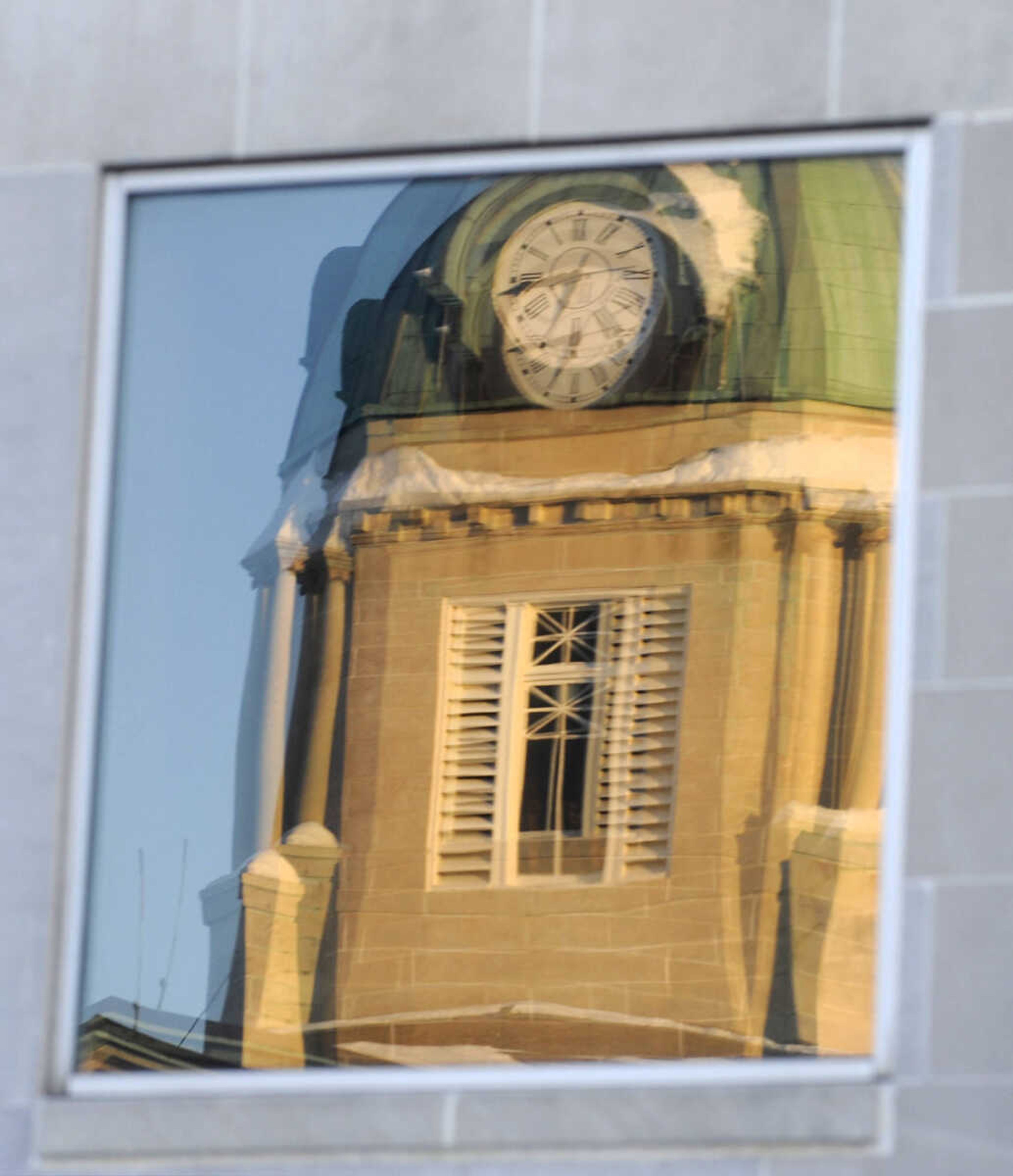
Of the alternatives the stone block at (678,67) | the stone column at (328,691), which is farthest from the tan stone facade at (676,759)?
the stone block at (678,67)

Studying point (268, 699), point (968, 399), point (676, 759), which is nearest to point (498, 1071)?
point (968, 399)

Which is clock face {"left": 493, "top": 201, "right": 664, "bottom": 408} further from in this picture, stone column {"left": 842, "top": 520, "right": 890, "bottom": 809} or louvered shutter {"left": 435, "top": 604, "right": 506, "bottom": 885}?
stone column {"left": 842, "top": 520, "right": 890, "bottom": 809}

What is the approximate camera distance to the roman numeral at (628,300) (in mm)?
11422

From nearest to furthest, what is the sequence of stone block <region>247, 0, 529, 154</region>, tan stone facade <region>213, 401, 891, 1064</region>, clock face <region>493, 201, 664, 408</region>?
1. stone block <region>247, 0, 529, 154</region>
2. tan stone facade <region>213, 401, 891, 1064</region>
3. clock face <region>493, 201, 664, 408</region>

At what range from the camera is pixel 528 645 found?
12156mm

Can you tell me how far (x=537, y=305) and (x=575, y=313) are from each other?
0.35m

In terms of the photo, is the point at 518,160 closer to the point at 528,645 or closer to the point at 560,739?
the point at 560,739

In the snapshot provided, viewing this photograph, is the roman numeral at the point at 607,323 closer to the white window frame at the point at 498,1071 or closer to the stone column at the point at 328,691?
the stone column at the point at 328,691

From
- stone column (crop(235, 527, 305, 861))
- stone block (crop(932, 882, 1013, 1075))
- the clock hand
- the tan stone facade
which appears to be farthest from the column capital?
stone block (crop(932, 882, 1013, 1075))

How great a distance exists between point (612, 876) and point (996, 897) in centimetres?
718

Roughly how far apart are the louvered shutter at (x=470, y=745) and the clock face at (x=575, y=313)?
1.30 meters

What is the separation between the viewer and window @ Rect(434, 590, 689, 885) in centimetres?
1148

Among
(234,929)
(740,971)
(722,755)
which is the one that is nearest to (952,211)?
(234,929)

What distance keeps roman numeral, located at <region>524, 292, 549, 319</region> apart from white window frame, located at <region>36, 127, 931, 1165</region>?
21.4 ft
